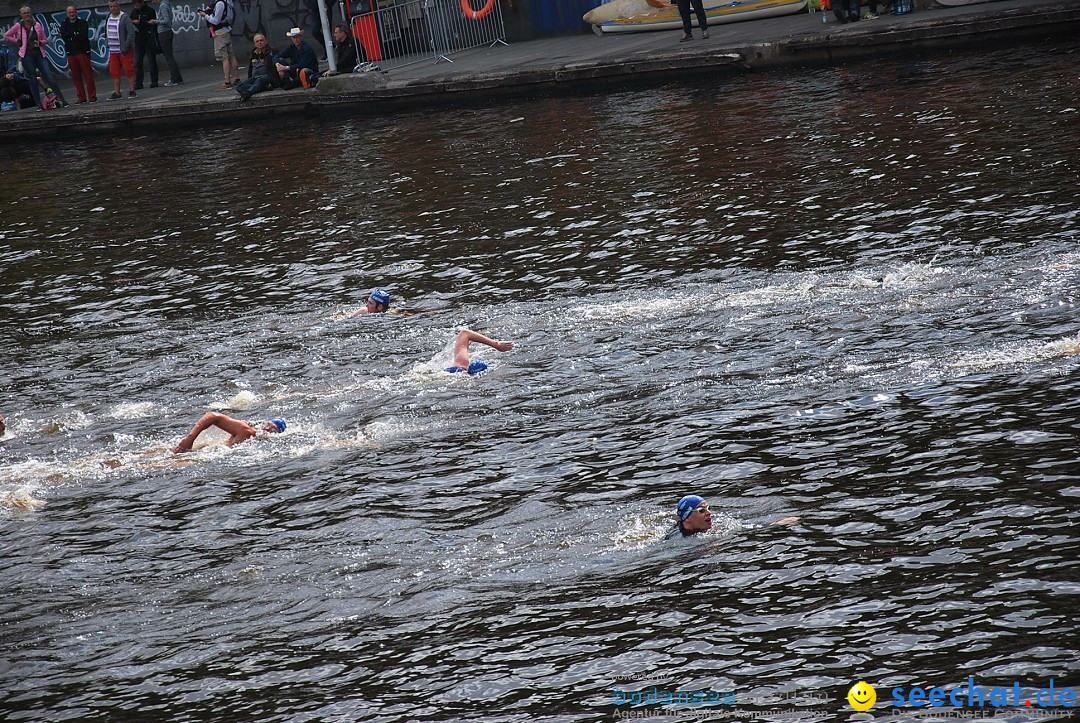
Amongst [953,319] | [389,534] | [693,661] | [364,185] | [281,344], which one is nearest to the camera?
[693,661]

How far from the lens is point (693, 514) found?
10500 mm

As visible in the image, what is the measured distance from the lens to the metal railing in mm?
37344

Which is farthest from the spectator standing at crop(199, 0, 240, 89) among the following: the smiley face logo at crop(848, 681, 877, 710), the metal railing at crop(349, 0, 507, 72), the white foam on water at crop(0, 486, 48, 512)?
the smiley face logo at crop(848, 681, 877, 710)

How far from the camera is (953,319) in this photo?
14562mm

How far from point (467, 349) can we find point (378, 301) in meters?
2.80

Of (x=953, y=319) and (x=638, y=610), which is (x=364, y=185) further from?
(x=638, y=610)

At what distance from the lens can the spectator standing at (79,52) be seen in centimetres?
3619

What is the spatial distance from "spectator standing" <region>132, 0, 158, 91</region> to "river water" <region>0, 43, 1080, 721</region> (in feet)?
49.7

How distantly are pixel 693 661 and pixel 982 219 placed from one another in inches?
441

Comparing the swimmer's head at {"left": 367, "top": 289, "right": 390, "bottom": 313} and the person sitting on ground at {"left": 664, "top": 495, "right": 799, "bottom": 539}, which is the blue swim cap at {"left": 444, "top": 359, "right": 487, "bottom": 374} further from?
the person sitting on ground at {"left": 664, "top": 495, "right": 799, "bottom": 539}

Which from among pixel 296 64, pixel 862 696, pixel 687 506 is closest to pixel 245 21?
pixel 296 64

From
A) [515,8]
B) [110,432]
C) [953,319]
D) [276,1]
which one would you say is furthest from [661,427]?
[276,1]

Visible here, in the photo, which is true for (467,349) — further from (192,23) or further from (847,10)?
(192,23)

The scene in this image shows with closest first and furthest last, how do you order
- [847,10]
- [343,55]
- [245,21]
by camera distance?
[847,10], [343,55], [245,21]
